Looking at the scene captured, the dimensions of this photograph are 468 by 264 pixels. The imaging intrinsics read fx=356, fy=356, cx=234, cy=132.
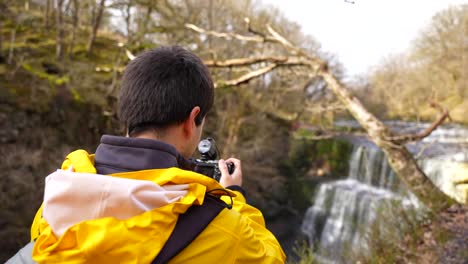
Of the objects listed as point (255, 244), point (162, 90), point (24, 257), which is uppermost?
point (162, 90)

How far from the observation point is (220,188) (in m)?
1.10

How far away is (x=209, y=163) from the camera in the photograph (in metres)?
1.61

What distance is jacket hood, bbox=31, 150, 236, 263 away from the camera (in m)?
0.91

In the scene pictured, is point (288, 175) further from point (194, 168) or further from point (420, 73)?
point (194, 168)

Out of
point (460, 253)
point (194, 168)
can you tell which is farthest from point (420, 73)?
point (194, 168)

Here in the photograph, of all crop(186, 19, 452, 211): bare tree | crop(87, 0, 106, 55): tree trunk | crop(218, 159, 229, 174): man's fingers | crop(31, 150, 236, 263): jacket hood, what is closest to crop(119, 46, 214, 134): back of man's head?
crop(31, 150, 236, 263): jacket hood

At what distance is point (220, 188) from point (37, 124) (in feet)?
35.5

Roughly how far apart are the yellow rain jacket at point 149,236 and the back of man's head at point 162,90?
20 centimetres

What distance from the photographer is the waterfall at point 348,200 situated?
1296 centimetres

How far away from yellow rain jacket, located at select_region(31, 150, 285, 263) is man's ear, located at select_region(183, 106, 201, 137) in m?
0.22

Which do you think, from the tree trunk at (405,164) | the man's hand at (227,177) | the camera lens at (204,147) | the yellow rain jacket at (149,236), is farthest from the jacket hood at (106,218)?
the tree trunk at (405,164)

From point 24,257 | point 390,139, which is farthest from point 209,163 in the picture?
point 390,139

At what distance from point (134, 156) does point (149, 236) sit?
26 centimetres

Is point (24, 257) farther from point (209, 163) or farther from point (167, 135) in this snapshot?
point (209, 163)
